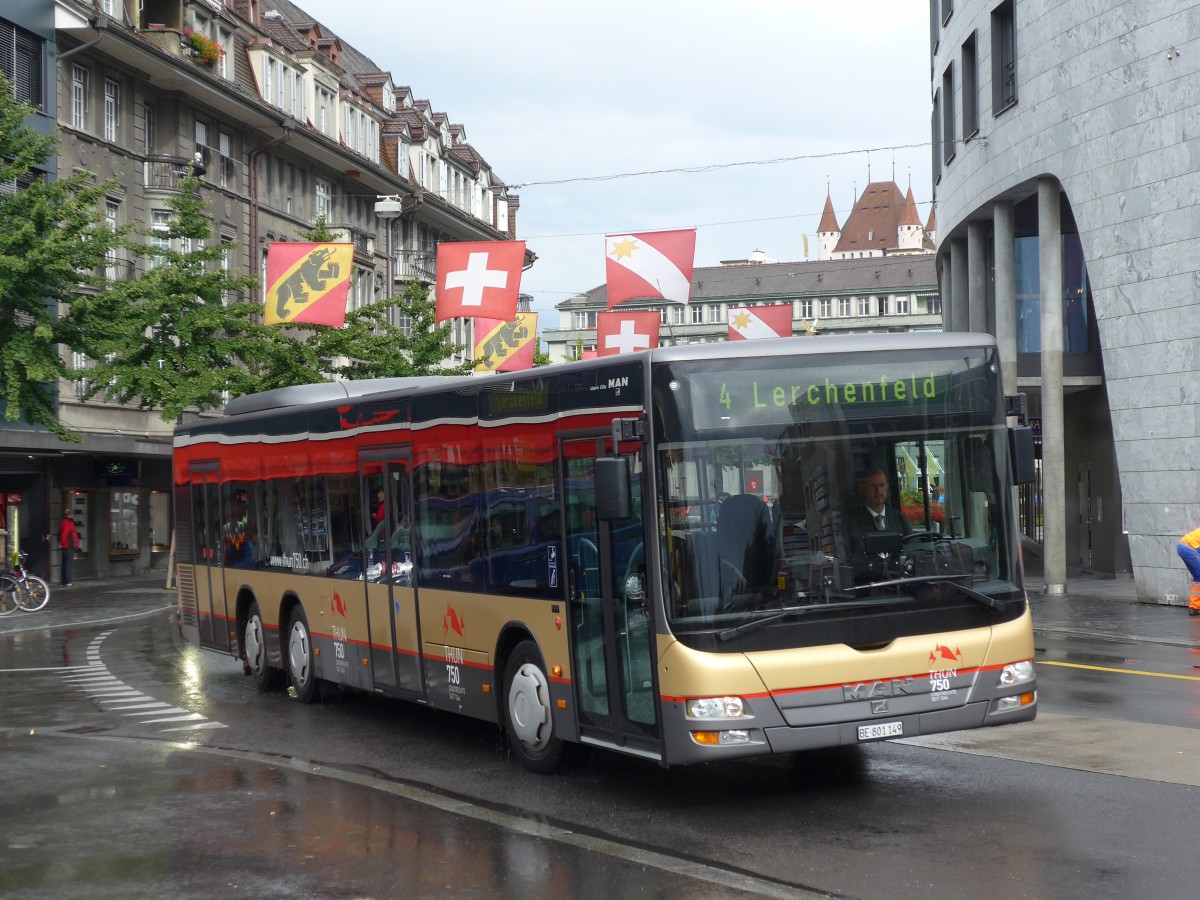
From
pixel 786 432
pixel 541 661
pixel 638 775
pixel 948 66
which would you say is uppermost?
pixel 948 66

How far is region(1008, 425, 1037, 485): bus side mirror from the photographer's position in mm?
9445

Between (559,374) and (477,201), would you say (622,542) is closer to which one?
(559,374)

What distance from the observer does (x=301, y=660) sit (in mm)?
15383

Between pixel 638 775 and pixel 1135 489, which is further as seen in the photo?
pixel 1135 489

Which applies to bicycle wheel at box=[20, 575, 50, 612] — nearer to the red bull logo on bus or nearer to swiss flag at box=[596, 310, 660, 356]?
swiss flag at box=[596, 310, 660, 356]

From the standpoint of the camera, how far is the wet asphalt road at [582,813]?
7613 millimetres

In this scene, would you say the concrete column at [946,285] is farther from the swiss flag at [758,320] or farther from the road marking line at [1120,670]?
the road marking line at [1120,670]

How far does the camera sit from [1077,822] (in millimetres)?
8547

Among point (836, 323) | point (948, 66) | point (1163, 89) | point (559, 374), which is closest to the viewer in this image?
point (559, 374)

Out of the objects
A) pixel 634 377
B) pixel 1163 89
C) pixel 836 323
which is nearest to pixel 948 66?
pixel 1163 89

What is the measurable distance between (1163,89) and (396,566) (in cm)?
1707

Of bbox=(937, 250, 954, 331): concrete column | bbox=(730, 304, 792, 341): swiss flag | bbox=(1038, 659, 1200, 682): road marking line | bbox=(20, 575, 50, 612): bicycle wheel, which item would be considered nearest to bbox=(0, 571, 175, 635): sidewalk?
bbox=(20, 575, 50, 612): bicycle wheel

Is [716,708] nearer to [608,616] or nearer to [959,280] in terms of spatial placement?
[608,616]

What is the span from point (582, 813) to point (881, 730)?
1.78m
